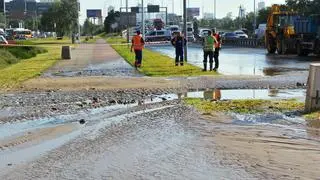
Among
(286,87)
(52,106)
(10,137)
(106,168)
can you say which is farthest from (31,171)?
(286,87)

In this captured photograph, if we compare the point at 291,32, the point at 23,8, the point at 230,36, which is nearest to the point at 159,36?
the point at 230,36

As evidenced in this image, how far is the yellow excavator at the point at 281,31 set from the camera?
4097cm

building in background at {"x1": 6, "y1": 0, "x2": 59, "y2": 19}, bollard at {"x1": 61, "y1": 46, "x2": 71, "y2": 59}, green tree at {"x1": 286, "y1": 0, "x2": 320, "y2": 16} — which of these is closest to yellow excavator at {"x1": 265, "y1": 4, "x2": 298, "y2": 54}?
green tree at {"x1": 286, "y1": 0, "x2": 320, "y2": 16}

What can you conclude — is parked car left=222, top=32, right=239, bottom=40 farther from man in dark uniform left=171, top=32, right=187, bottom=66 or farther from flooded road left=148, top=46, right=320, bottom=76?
Result: man in dark uniform left=171, top=32, right=187, bottom=66

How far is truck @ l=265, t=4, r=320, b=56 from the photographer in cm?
3806

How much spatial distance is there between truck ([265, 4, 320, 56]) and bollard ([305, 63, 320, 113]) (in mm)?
25547

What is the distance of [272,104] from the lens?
13.6 metres

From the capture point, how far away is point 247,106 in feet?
43.7

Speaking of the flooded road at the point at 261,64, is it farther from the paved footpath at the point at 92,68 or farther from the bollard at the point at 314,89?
the bollard at the point at 314,89

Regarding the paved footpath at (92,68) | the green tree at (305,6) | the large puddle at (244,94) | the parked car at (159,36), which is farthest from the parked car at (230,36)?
the large puddle at (244,94)

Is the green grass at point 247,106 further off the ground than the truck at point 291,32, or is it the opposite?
the truck at point 291,32

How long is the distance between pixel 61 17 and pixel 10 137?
90.1 meters

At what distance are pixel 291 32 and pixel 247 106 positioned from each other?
28.5 m

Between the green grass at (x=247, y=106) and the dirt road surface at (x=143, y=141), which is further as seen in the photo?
the green grass at (x=247, y=106)
